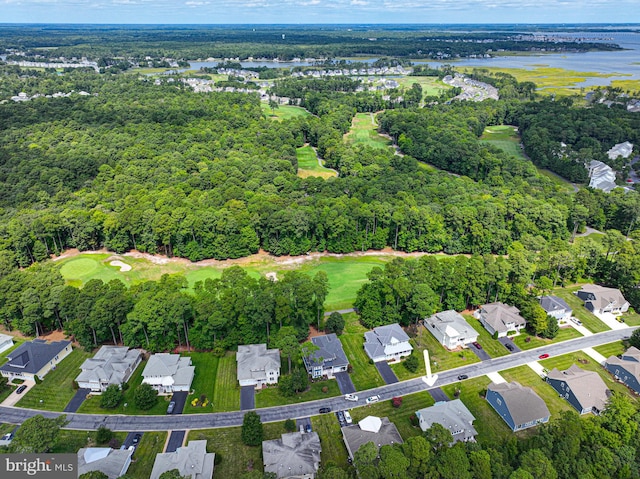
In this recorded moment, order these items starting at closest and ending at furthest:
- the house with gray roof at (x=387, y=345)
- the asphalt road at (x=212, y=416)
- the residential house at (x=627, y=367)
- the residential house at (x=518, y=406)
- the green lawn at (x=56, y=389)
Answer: the residential house at (x=518, y=406) → the asphalt road at (x=212, y=416) → the green lawn at (x=56, y=389) → the residential house at (x=627, y=367) → the house with gray roof at (x=387, y=345)

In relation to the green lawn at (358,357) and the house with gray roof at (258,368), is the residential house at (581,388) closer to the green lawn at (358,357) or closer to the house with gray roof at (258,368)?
the green lawn at (358,357)

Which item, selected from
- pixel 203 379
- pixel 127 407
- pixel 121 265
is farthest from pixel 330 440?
pixel 121 265

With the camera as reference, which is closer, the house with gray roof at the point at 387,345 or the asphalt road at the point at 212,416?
the asphalt road at the point at 212,416

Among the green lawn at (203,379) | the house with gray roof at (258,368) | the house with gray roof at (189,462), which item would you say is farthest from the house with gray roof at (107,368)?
the house with gray roof at (189,462)

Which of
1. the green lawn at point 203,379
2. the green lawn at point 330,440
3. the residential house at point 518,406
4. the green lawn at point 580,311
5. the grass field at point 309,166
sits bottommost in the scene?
the green lawn at point 330,440

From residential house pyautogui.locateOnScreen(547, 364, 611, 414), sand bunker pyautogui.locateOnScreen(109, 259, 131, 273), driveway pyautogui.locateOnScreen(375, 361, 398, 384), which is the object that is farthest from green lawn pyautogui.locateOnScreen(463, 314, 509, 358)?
sand bunker pyautogui.locateOnScreen(109, 259, 131, 273)

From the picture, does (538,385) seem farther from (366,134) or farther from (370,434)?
(366,134)

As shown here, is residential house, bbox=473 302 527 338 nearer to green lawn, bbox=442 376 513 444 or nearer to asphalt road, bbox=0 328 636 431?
asphalt road, bbox=0 328 636 431
